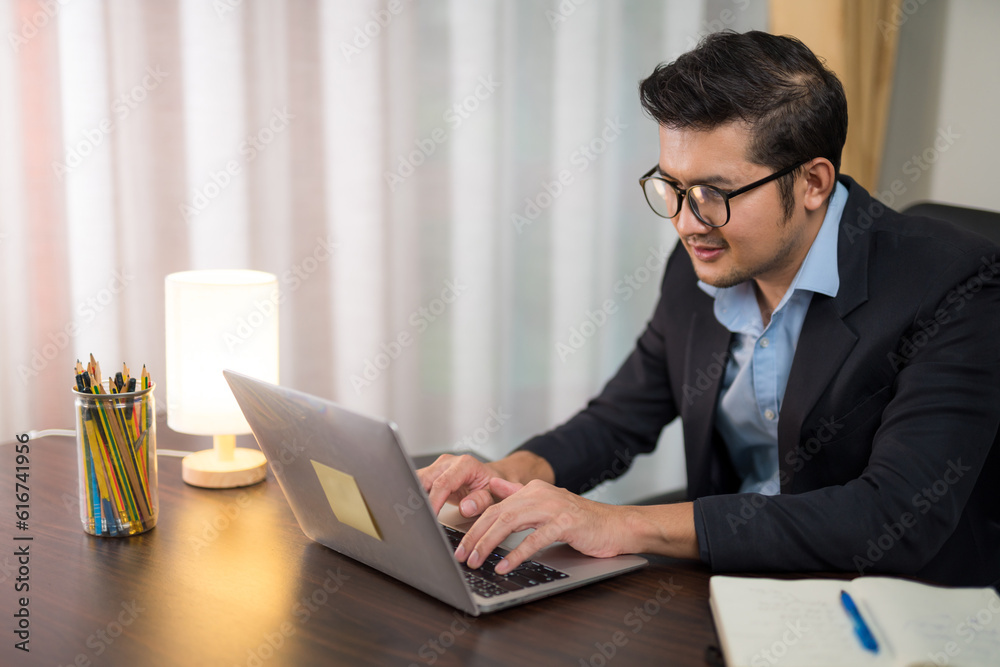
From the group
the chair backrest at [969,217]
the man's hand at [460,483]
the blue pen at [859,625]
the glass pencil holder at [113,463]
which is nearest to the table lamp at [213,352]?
the glass pencil holder at [113,463]

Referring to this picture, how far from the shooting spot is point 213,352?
129 centimetres

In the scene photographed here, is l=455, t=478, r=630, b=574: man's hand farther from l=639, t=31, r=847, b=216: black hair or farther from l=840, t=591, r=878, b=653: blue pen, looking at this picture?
l=639, t=31, r=847, b=216: black hair

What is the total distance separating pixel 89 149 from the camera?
6.10 ft

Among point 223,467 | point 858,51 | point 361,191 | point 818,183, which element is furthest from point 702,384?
point 858,51

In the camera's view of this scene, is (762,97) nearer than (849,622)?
No

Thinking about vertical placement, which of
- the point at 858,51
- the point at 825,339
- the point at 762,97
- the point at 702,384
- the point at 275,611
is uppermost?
the point at 858,51

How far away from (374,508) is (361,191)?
1.35 metres

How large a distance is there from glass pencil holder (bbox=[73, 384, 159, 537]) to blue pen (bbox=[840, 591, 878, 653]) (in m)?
0.83

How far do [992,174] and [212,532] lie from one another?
1.99m

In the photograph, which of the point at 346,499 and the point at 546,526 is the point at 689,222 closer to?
the point at 546,526

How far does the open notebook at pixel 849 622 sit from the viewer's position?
0.78m

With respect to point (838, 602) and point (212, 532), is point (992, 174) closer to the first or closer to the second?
point (838, 602)

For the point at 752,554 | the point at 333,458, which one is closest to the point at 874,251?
the point at 752,554

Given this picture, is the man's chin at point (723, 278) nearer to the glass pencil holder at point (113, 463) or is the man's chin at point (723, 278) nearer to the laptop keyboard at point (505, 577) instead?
the laptop keyboard at point (505, 577)
